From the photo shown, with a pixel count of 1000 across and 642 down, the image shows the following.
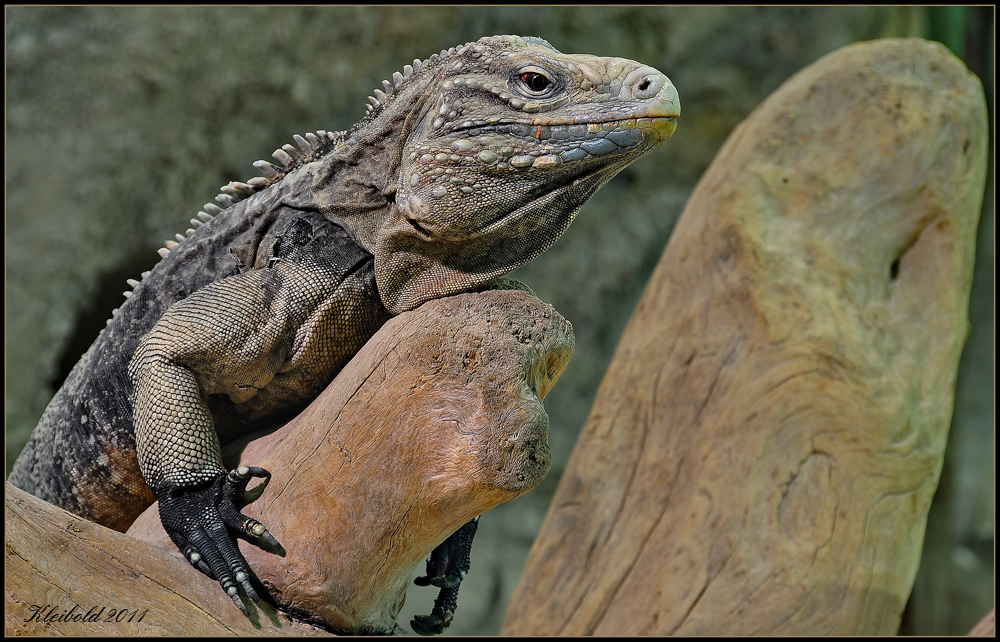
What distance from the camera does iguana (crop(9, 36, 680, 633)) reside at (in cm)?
188

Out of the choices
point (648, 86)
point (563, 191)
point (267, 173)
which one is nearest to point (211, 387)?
point (267, 173)

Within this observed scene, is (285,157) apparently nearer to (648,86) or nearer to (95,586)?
(648,86)

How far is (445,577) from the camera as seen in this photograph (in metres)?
2.39

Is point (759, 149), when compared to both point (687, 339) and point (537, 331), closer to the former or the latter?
point (687, 339)

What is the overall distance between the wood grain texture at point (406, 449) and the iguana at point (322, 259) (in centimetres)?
9

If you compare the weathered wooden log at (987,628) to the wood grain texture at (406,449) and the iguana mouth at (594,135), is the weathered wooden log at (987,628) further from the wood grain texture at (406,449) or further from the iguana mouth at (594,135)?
the iguana mouth at (594,135)

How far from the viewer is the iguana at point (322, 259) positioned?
1.88 metres

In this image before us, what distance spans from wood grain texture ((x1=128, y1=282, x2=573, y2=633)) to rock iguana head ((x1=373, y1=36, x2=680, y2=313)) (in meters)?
0.14

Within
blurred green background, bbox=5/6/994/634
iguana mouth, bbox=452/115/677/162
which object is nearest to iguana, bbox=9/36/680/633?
iguana mouth, bbox=452/115/677/162

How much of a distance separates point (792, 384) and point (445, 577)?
2272mm

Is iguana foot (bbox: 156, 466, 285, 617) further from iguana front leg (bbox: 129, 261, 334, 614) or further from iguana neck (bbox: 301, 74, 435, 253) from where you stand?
iguana neck (bbox: 301, 74, 435, 253)


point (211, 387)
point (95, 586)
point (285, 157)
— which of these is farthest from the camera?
point (285, 157)

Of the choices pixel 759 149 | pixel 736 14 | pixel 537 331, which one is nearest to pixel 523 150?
pixel 537 331

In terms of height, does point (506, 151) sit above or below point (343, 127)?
above
